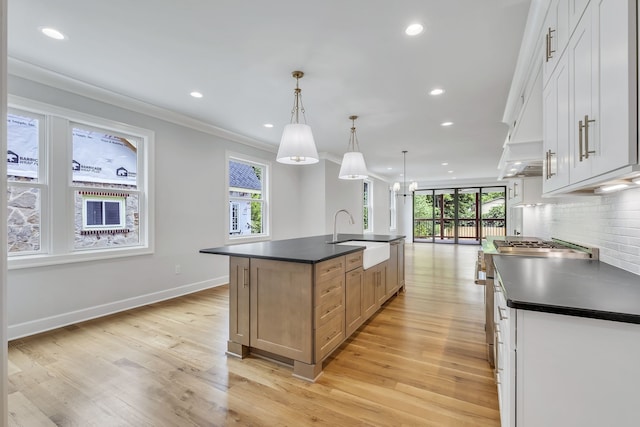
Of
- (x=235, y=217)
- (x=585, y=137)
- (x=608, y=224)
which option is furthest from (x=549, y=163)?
(x=235, y=217)

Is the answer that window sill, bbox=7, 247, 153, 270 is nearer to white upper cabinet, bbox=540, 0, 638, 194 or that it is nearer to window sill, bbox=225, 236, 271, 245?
window sill, bbox=225, 236, 271, 245

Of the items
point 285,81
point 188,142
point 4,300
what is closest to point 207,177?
point 188,142

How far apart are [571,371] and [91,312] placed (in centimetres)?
432

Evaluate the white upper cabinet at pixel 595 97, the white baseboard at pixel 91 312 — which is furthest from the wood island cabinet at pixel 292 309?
the white baseboard at pixel 91 312

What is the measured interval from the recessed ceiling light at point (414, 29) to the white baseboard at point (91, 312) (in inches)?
170

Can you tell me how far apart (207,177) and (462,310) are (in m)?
4.28

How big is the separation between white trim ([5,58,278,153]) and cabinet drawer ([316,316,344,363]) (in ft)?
12.0

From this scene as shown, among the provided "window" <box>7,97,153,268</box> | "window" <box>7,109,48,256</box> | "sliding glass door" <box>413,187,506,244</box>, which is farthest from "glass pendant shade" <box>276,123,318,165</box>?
"sliding glass door" <box>413,187,506,244</box>

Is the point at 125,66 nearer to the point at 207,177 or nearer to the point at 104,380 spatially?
the point at 207,177

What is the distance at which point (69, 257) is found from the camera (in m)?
3.21

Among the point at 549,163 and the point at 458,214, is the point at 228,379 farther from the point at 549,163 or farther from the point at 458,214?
the point at 458,214

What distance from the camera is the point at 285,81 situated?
317cm

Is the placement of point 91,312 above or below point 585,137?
below

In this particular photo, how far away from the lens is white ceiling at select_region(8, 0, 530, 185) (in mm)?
2096
